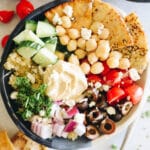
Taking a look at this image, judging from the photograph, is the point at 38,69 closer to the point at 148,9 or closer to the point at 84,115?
the point at 84,115

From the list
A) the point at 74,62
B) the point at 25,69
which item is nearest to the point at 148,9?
the point at 74,62

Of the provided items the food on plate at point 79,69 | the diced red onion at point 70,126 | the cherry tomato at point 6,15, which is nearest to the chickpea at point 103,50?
the food on plate at point 79,69

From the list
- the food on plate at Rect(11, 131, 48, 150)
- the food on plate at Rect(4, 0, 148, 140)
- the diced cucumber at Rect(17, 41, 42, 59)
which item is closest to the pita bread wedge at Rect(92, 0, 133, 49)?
the food on plate at Rect(4, 0, 148, 140)

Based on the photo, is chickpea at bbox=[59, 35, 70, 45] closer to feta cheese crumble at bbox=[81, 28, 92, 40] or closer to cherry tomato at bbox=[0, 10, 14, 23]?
feta cheese crumble at bbox=[81, 28, 92, 40]

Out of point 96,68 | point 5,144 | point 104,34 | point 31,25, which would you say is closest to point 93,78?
point 96,68

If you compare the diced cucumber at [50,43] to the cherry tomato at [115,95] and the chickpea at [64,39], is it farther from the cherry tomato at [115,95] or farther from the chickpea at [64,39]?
the cherry tomato at [115,95]

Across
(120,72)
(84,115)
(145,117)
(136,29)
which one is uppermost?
(136,29)
